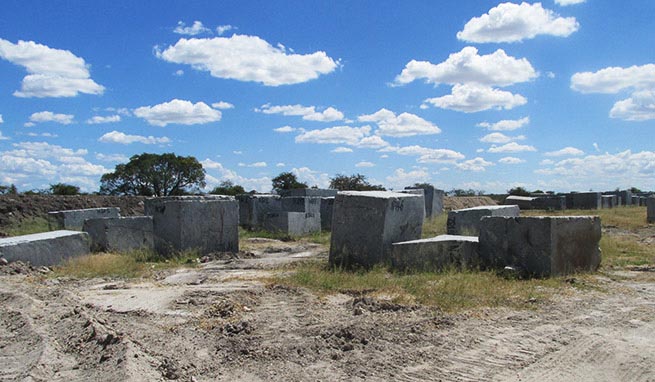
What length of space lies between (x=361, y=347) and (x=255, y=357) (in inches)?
34.3

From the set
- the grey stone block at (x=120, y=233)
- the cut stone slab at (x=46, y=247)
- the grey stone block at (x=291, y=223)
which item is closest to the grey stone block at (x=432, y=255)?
the grey stone block at (x=120, y=233)

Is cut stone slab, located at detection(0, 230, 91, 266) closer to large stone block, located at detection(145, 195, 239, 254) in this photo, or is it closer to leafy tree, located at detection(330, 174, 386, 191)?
large stone block, located at detection(145, 195, 239, 254)

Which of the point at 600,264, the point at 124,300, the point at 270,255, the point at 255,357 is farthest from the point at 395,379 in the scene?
the point at 270,255

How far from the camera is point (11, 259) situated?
883 cm

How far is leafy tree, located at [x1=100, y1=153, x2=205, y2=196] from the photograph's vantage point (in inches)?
1224

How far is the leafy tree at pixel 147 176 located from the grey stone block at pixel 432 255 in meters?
24.2

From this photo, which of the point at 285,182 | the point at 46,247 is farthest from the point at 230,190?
the point at 46,247

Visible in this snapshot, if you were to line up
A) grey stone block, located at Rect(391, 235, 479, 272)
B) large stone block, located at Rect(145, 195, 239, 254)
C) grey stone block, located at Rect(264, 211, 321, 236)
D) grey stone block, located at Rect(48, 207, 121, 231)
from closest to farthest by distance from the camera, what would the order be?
grey stone block, located at Rect(391, 235, 479, 272), large stone block, located at Rect(145, 195, 239, 254), grey stone block, located at Rect(48, 207, 121, 231), grey stone block, located at Rect(264, 211, 321, 236)

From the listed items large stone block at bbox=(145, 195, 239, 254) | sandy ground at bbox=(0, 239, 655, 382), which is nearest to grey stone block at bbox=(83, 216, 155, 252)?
large stone block at bbox=(145, 195, 239, 254)

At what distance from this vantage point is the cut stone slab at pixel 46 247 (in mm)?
8914

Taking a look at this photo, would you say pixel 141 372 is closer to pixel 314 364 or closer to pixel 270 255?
pixel 314 364

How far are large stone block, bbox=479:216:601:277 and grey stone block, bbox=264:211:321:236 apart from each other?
8.41 metres

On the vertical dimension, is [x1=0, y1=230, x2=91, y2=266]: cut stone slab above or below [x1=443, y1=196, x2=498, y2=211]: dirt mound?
below

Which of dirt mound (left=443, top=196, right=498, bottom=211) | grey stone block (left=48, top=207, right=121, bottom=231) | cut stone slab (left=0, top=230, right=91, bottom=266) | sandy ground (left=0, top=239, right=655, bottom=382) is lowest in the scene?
sandy ground (left=0, top=239, right=655, bottom=382)
